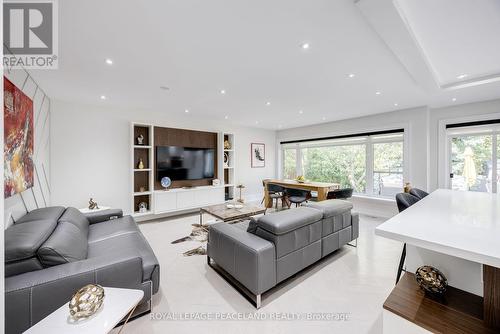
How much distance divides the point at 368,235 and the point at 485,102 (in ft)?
10.8

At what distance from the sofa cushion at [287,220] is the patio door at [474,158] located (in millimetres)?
3903

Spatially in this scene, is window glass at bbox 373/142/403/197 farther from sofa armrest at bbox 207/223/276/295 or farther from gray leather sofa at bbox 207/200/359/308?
sofa armrest at bbox 207/223/276/295

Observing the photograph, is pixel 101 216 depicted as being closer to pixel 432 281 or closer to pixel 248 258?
pixel 248 258

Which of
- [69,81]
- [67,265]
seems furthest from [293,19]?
[69,81]

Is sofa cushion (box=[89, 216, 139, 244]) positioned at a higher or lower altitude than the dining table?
lower

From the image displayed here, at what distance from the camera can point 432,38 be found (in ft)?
6.65

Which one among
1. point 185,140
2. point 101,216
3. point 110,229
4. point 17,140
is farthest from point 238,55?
point 185,140

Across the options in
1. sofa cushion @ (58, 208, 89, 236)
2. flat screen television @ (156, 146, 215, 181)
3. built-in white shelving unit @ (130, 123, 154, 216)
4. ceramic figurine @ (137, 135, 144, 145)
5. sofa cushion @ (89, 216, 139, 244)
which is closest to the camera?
sofa cushion @ (58, 208, 89, 236)

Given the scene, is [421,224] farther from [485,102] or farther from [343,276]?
[485,102]

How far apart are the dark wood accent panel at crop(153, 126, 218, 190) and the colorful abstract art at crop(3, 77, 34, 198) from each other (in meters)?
Answer: 2.15

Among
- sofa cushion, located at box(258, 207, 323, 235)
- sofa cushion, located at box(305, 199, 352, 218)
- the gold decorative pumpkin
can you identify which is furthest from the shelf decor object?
the gold decorative pumpkin

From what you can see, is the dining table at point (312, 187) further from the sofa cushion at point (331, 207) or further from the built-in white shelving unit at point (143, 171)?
the built-in white shelving unit at point (143, 171)

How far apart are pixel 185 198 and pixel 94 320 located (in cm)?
372

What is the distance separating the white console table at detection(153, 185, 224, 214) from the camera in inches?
172
